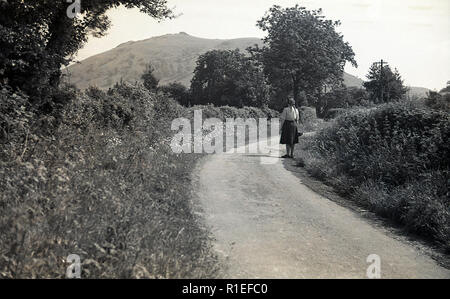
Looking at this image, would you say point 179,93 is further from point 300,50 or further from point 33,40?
point 33,40

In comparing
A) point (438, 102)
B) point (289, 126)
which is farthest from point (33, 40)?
point (438, 102)

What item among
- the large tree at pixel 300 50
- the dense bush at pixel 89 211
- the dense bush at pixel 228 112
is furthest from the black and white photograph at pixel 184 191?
the large tree at pixel 300 50

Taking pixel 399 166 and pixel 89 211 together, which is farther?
pixel 399 166

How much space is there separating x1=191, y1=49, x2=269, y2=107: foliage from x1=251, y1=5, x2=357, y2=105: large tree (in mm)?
5717

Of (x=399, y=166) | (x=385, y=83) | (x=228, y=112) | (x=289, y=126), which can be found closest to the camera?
(x=399, y=166)

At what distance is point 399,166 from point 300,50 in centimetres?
4273

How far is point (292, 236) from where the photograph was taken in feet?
22.6

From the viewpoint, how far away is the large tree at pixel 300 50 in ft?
167

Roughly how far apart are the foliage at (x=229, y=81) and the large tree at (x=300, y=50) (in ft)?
18.8

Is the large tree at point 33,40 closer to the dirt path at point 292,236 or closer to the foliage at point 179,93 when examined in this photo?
the dirt path at point 292,236

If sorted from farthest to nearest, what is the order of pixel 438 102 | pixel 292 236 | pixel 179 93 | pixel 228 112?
pixel 179 93, pixel 228 112, pixel 438 102, pixel 292 236

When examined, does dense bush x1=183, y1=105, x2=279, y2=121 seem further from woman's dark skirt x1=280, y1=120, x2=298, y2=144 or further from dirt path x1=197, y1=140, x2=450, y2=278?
dirt path x1=197, y1=140, x2=450, y2=278

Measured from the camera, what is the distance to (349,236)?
7.16 meters
